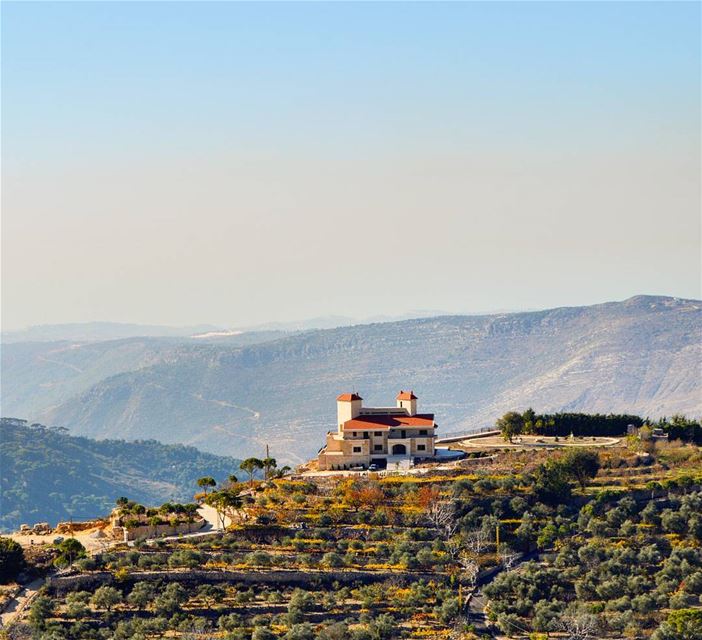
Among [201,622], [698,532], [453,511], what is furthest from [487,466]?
[201,622]

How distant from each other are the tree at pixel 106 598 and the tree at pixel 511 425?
42918mm

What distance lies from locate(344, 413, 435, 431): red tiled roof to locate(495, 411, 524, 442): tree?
780 centimetres

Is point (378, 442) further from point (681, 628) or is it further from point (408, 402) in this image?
point (681, 628)

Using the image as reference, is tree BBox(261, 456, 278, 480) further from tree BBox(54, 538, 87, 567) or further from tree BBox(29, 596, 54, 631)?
tree BBox(29, 596, 54, 631)

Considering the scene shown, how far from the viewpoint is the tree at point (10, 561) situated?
8831 cm

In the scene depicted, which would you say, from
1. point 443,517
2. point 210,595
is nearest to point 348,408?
point 443,517

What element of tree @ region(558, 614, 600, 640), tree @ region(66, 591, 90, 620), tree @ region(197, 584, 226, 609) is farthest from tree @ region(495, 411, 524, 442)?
tree @ region(66, 591, 90, 620)

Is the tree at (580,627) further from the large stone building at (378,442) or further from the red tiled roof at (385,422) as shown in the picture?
the red tiled roof at (385,422)

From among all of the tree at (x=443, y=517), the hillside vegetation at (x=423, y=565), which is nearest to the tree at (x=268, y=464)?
the hillside vegetation at (x=423, y=565)

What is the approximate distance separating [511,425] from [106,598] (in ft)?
Answer: 147

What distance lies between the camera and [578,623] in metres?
84.0

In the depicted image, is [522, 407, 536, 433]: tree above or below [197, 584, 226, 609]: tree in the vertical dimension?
above

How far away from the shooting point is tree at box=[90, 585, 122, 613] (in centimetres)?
8481

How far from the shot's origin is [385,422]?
Answer: 369 feet
